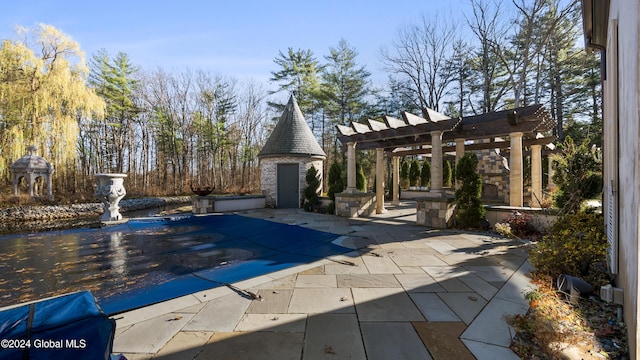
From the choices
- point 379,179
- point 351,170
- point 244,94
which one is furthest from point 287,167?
point 244,94

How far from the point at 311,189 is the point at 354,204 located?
291 cm

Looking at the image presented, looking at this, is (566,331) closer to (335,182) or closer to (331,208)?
(331,208)

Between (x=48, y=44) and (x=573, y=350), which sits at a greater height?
(x=48, y=44)

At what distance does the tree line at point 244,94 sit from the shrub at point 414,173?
5397 millimetres

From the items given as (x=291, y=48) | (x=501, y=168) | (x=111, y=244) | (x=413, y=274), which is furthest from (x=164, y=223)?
(x=291, y=48)

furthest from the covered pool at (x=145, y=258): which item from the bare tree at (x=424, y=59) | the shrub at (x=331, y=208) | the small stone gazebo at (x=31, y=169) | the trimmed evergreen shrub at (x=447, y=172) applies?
the bare tree at (x=424, y=59)

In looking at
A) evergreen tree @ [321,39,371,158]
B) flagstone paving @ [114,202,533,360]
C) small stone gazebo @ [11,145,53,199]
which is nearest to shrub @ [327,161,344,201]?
flagstone paving @ [114,202,533,360]

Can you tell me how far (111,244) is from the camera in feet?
22.1

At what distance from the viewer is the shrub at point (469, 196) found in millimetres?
7531

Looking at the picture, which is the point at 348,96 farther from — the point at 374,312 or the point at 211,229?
the point at 374,312

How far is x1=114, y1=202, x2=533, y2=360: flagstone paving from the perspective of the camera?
2258 mm

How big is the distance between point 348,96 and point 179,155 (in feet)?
49.3

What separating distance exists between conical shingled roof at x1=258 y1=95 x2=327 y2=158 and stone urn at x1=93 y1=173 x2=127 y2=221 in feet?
20.1

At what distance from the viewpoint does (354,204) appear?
33.9ft
